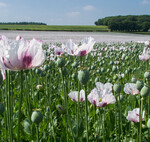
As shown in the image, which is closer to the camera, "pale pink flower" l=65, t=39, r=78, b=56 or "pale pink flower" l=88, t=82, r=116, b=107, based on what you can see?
"pale pink flower" l=88, t=82, r=116, b=107

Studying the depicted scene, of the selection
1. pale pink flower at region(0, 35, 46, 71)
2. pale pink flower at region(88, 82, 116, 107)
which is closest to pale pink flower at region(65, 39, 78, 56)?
pale pink flower at region(88, 82, 116, 107)

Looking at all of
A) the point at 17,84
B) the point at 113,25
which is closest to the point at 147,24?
the point at 113,25

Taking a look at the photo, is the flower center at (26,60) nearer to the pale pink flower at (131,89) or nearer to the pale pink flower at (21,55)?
the pale pink flower at (21,55)

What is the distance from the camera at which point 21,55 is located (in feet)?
3.05

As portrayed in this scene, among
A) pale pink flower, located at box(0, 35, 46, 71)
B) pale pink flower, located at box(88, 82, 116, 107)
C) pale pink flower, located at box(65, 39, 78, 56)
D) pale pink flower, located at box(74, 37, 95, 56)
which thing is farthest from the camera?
pale pink flower, located at box(65, 39, 78, 56)

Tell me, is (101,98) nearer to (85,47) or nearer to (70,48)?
(85,47)

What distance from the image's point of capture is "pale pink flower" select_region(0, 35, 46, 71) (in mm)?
910

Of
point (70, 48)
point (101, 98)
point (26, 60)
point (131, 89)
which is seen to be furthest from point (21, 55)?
point (131, 89)

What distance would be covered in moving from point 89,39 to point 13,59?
800 millimetres

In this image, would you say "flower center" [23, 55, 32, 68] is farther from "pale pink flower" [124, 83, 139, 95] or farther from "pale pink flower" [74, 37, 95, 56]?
"pale pink flower" [124, 83, 139, 95]

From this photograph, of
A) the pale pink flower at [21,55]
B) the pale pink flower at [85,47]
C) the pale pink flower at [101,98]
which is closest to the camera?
the pale pink flower at [21,55]

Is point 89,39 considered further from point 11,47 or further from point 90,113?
point 90,113

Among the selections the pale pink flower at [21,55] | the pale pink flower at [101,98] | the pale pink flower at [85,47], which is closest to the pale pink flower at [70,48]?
the pale pink flower at [85,47]

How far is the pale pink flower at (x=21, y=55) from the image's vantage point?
910 mm
